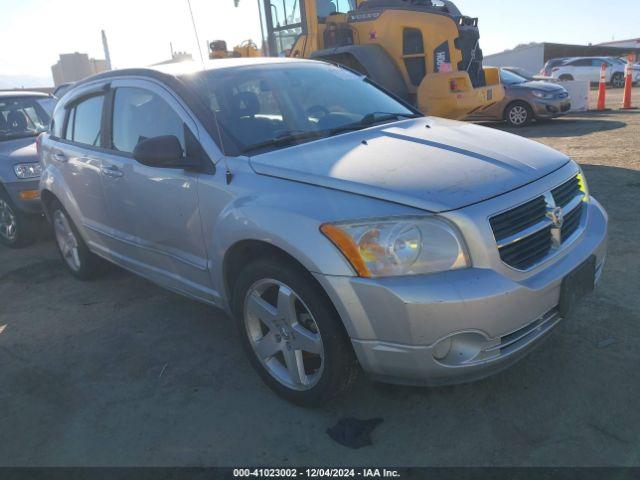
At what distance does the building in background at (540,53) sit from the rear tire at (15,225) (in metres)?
34.9

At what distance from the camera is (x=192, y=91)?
10.3ft

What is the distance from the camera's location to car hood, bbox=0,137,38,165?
19.0 ft

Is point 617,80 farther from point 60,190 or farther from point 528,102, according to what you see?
point 60,190

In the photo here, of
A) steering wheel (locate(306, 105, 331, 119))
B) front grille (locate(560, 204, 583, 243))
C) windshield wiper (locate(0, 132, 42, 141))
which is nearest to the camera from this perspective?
front grille (locate(560, 204, 583, 243))

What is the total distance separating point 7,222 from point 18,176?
2.31 feet

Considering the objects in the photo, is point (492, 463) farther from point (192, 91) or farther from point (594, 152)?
point (594, 152)

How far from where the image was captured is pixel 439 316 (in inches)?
83.9

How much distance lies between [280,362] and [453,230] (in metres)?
1.21

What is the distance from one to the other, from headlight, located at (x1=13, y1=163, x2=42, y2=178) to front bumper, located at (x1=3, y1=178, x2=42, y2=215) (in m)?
0.06

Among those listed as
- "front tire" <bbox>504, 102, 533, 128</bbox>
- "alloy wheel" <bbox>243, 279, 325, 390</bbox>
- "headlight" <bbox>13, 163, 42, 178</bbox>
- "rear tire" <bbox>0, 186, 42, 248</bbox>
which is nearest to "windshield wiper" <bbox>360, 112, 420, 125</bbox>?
"alloy wheel" <bbox>243, 279, 325, 390</bbox>

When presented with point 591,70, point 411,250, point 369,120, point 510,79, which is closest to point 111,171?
point 369,120

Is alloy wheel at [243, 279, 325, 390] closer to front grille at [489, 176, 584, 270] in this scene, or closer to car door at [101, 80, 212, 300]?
car door at [101, 80, 212, 300]

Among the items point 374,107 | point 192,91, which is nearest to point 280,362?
point 192,91

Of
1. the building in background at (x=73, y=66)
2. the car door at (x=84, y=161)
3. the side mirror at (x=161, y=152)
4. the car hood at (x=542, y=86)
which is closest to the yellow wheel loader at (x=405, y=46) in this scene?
the car hood at (x=542, y=86)
